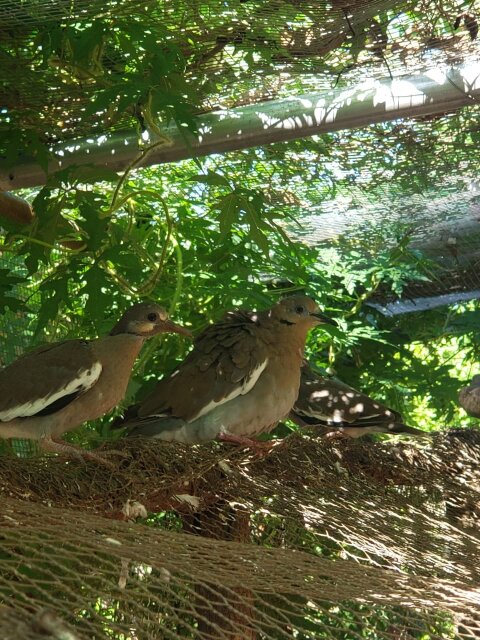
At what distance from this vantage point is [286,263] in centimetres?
329

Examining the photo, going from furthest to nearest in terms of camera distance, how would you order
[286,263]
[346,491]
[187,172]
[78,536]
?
[187,172] → [286,263] → [346,491] → [78,536]

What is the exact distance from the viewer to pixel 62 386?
270cm

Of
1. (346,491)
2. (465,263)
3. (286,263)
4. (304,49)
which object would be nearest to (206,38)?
(304,49)

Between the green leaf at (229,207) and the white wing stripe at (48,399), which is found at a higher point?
the green leaf at (229,207)

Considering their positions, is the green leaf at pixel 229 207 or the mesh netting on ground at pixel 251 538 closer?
the mesh netting on ground at pixel 251 538

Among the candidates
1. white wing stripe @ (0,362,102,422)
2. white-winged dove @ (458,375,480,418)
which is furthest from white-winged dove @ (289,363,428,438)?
white wing stripe @ (0,362,102,422)

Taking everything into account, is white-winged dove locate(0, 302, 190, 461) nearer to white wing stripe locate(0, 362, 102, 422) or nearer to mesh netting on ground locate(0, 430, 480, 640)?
white wing stripe locate(0, 362, 102, 422)

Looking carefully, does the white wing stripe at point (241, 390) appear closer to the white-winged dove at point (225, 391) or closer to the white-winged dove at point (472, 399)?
the white-winged dove at point (225, 391)

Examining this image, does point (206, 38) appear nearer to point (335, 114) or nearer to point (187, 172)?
point (335, 114)

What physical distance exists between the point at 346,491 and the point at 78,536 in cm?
109

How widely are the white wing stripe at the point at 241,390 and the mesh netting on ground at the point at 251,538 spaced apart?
0.26 m

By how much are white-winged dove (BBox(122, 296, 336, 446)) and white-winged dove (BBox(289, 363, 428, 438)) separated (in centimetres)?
49

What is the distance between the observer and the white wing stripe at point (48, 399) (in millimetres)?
2695

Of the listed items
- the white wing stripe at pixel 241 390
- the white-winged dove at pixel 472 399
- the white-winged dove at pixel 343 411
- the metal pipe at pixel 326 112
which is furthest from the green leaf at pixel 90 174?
the white-winged dove at pixel 472 399
